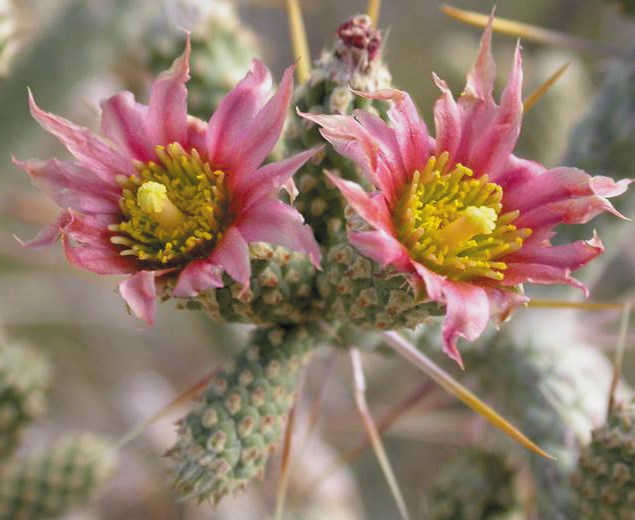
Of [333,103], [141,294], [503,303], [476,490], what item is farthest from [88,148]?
[476,490]

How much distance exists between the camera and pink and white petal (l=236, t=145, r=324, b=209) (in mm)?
1156

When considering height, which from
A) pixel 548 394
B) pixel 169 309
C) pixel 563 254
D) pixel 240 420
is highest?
pixel 563 254

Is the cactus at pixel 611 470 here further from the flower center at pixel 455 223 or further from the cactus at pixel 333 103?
the cactus at pixel 333 103

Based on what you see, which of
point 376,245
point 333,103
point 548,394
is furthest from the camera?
point 548,394

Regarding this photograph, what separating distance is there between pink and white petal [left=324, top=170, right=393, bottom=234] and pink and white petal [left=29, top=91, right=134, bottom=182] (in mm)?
376

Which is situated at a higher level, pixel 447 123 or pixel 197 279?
pixel 447 123

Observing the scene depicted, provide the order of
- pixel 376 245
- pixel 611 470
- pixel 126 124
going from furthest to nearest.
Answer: pixel 611 470, pixel 126 124, pixel 376 245

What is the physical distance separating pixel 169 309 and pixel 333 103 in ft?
8.79

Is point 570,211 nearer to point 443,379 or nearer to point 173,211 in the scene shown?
point 443,379

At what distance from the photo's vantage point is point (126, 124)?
132 centimetres

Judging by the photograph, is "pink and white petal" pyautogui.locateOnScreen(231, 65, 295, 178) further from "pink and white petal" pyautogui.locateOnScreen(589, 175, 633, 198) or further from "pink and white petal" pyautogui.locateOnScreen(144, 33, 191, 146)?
"pink and white petal" pyautogui.locateOnScreen(589, 175, 633, 198)

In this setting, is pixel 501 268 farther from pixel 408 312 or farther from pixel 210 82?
pixel 210 82

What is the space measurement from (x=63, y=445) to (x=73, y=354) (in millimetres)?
2147

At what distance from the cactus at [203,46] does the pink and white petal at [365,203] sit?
3.08 ft
